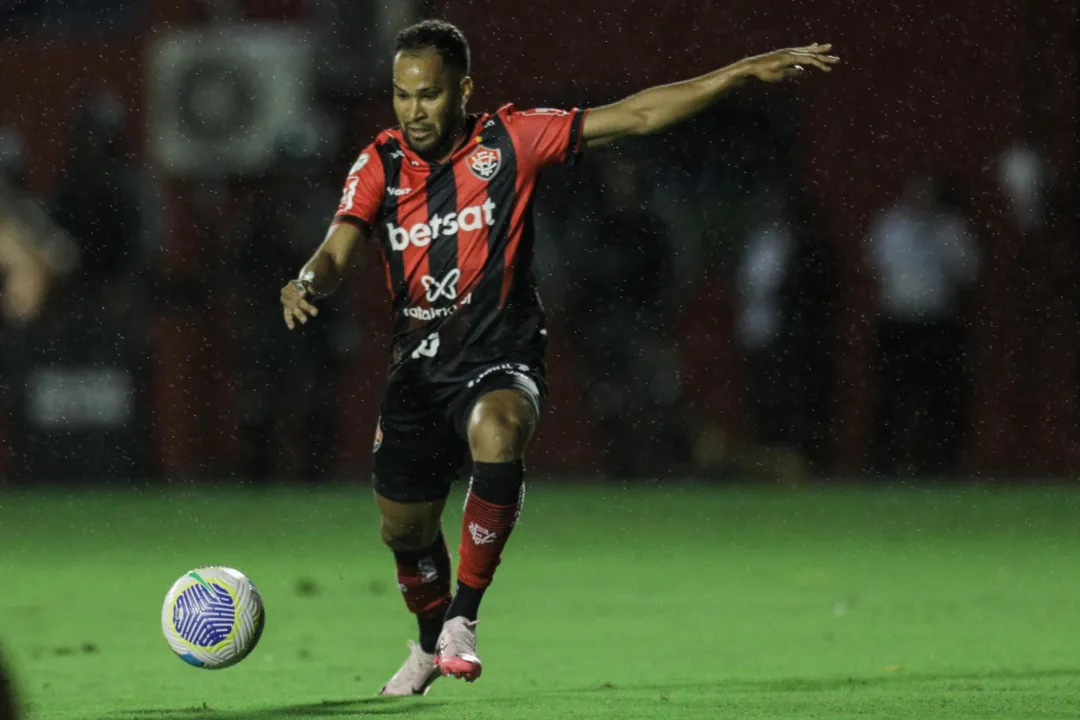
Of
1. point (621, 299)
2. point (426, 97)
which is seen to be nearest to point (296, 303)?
point (426, 97)

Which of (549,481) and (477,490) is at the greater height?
(477,490)

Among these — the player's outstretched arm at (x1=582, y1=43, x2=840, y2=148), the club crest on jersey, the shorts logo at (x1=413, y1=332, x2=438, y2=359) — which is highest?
the player's outstretched arm at (x1=582, y1=43, x2=840, y2=148)

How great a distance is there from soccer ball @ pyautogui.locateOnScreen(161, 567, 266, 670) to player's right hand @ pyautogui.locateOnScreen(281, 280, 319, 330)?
0.97 metres

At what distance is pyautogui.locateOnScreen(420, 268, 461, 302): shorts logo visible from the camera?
279 inches

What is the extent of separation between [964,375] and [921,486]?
116 centimetres

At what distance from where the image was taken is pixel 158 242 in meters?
17.4

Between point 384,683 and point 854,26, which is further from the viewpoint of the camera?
point 854,26

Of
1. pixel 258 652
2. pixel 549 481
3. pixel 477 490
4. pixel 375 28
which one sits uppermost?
pixel 375 28

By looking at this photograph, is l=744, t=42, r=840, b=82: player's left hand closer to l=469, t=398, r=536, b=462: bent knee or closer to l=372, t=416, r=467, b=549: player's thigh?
l=469, t=398, r=536, b=462: bent knee

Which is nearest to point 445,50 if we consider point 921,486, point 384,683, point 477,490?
point 477,490

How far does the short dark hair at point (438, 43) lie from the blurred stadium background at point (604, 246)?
30.5 feet

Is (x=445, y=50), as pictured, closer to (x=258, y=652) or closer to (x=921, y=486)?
(x=258, y=652)

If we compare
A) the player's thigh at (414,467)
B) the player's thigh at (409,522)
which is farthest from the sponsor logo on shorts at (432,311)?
the player's thigh at (409,522)

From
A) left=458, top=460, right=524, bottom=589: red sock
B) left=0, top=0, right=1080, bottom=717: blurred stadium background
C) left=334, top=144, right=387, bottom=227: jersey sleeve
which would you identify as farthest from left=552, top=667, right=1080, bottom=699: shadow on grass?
left=0, top=0, right=1080, bottom=717: blurred stadium background
